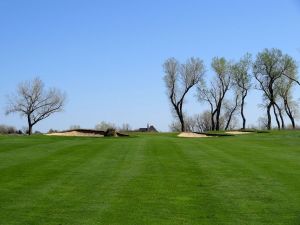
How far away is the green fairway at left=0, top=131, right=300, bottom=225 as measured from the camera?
9.50m

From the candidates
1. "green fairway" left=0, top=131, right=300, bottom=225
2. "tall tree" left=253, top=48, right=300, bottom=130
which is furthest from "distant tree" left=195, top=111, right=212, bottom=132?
"green fairway" left=0, top=131, right=300, bottom=225

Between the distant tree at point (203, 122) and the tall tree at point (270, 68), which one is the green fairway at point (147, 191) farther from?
the distant tree at point (203, 122)

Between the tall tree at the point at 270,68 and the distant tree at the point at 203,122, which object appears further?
the distant tree at the point at 203,122

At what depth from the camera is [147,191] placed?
39.3 feet

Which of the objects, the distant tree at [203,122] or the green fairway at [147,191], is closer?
the green fairway at [147,191]

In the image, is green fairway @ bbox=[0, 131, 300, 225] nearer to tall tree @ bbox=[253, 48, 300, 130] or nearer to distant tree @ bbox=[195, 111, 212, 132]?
tall tree @ bbox=[253, 48, 300, 130]

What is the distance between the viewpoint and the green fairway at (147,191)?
374 inches

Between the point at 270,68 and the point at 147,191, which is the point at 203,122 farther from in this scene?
the point at 147,191

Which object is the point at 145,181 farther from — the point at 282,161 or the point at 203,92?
the point at 203,92

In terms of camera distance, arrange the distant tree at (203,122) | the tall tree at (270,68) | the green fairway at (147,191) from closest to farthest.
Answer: the green fairway at (147,191) → the tall tree at (270,68) → the distant tree at (203,122)

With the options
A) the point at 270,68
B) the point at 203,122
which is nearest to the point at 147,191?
the point at 270,68

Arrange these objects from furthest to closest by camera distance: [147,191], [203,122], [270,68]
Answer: [203,122] < [270,68] < [147,191]

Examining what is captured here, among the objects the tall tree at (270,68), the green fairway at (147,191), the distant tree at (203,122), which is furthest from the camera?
the distant tree at (203,122)

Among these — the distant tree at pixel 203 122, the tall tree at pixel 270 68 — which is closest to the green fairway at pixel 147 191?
the tall tree at pixel 270 68
